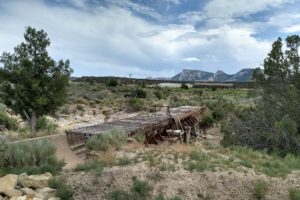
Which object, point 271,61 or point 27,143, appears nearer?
point 27,143

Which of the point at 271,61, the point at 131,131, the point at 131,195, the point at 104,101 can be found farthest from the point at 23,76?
the point at 104,101

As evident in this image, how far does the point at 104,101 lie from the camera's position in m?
49.7

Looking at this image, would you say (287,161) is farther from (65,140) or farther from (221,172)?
(65,140)

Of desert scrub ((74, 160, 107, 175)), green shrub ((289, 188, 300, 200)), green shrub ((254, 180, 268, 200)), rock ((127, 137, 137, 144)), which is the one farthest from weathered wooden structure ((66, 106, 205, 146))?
green shrub ((289, 188, 300, 200))

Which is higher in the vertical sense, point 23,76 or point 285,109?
point 23,76

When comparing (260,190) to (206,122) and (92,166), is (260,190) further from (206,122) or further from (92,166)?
(206,122)

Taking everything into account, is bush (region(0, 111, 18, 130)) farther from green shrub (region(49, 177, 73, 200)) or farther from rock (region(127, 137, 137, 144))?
green shrub (region(49, 177, 73, 200))

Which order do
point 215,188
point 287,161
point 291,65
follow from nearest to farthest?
point 215,188
point 287,161
point 291,65

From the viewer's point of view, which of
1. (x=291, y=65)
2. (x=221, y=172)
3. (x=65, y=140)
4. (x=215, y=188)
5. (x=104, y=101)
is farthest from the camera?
(x=104, y=101)

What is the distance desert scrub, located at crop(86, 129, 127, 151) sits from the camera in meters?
13.5

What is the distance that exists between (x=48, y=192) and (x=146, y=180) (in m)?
2.36

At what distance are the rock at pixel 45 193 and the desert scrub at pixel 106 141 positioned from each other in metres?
4.05

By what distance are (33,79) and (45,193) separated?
33.3ft

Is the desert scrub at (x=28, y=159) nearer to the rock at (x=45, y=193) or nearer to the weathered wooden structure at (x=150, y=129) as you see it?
the rock at (x=45, y=193)
